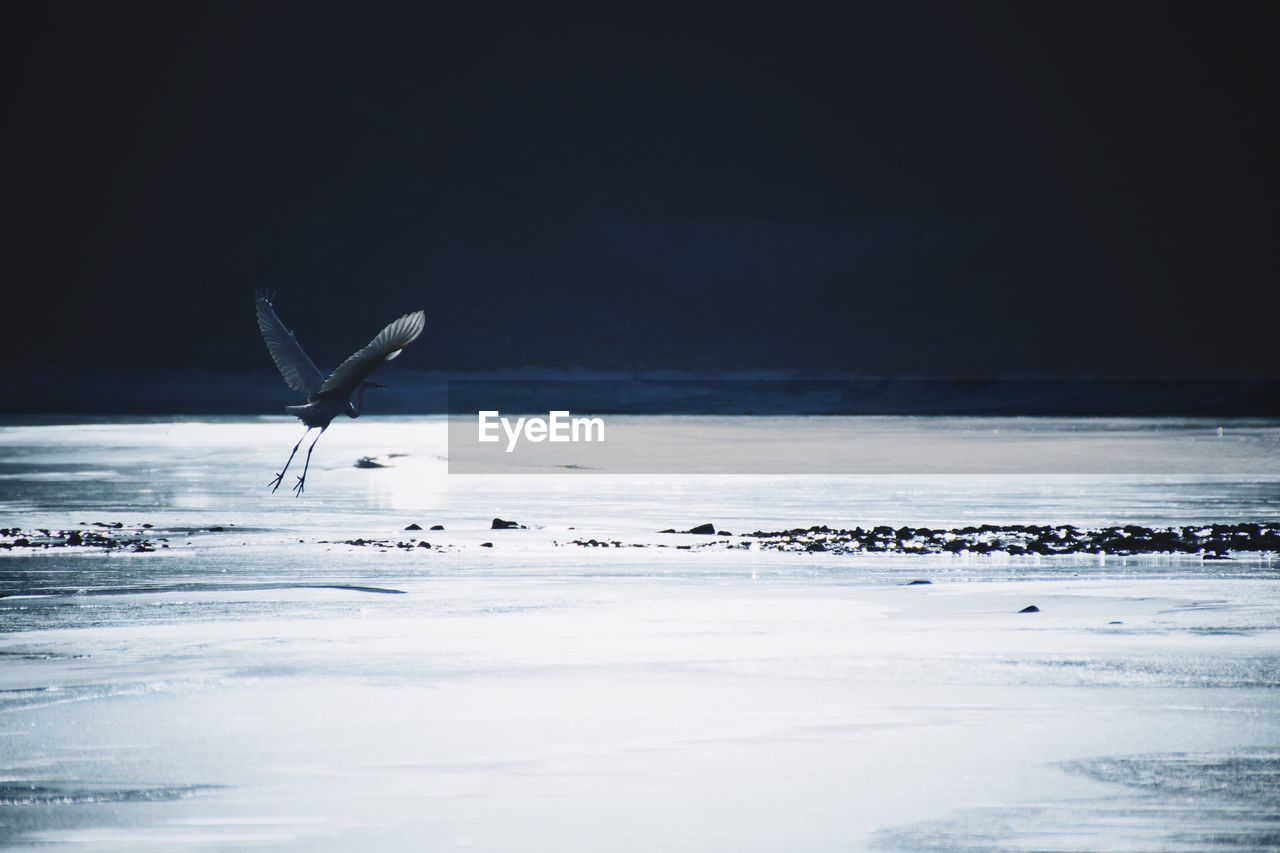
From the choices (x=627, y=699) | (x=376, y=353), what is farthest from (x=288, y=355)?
(x=627, y=699)

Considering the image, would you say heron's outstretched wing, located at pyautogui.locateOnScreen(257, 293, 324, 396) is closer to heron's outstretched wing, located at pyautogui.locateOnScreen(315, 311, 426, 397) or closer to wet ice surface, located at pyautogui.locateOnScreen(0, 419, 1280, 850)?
heron's outstretched wing, located at pyautogui.locateOnScreen(315, 311, 426, 397)

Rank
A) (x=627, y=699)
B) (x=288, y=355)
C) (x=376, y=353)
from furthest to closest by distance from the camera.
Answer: (x=288, y=355)
(x=376, y=353)
(x=627, y=699)

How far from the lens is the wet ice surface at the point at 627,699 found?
609cm

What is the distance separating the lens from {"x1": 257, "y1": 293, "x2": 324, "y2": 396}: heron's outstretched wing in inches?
560

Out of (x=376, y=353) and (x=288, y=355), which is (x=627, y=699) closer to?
(x=376, y=353)

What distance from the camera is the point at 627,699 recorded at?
8016mm

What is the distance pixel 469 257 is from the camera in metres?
107

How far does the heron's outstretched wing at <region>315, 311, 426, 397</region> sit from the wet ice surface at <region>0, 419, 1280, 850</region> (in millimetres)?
1428

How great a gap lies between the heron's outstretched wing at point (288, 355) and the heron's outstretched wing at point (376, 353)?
318mm

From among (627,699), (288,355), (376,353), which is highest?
(288,355)

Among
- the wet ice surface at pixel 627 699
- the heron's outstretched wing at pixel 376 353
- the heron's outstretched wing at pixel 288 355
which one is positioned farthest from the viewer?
the heron's outstretched wing at pixel 288 355

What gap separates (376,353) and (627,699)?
467 cm

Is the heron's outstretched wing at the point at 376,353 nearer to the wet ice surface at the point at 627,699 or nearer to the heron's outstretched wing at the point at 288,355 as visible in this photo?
the heron's outstretched wing at the point at 288,355

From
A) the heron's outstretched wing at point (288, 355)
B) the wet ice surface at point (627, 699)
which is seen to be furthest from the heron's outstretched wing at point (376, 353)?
the wet ice surface at point (627, 699)
